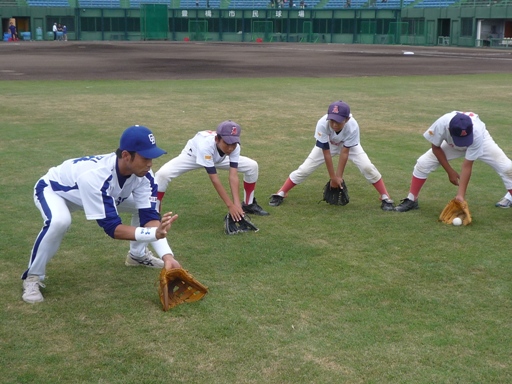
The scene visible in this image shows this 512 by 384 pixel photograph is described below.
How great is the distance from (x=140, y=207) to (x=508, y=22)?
49.9 meters

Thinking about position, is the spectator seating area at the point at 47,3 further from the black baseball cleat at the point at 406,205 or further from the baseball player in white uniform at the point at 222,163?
the black baseball cleat at the point at 406,205

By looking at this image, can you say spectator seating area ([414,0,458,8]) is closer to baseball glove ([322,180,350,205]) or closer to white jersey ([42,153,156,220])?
baseball glove ([322,180,350,205])

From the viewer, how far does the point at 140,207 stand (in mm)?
5625

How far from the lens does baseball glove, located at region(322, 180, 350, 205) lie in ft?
27.8

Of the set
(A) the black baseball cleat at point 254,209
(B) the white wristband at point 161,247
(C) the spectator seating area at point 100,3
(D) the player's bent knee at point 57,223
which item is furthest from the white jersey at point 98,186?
(C) the spectator seating area at point 100,3

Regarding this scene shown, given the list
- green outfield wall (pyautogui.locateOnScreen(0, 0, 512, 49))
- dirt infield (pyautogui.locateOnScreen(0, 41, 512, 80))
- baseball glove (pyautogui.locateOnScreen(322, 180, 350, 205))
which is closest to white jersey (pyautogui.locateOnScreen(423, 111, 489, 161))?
baseball glove (pyautogui.locateOnScreen(322, 180, 350, 205))

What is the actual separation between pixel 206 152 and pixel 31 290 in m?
2.65

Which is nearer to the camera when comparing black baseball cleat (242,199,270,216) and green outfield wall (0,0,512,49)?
black baseball cleat (242,199,270,216)

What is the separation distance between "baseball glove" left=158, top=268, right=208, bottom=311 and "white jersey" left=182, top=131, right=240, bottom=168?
2.14 meters

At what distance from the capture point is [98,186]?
5191mm

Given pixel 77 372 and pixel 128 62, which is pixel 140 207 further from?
pixel 128 62

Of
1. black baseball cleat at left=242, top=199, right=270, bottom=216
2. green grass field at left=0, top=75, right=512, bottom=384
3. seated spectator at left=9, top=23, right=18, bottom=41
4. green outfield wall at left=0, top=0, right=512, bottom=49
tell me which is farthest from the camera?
seated spectator at left=9, top=23, right=18, bottom=41

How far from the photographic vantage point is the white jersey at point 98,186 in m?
5.19

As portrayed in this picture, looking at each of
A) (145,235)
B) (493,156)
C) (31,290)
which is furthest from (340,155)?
(31,290)
